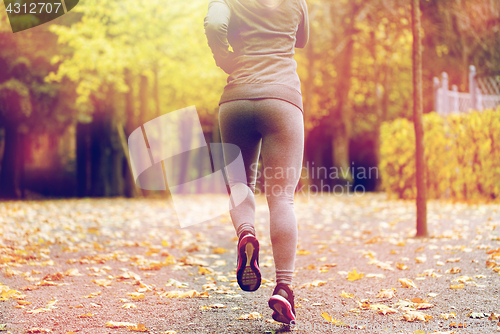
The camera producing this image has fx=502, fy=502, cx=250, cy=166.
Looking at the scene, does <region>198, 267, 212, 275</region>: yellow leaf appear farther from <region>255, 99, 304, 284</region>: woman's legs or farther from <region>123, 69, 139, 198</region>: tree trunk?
<region>123, 69, 139, 198</region>: tree trunk

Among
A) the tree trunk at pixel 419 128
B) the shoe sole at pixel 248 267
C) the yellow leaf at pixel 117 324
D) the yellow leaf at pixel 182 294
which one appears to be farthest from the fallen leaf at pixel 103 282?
the tree trunk at pixel 419 128

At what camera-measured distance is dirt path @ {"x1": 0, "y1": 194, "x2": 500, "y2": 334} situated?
9.39 ft

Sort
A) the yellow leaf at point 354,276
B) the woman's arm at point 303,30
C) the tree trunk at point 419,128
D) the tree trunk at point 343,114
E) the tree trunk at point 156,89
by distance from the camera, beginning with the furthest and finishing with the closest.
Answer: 1. the tree trunk at point 343,114
2. the tree trunk at point 156,89
3. the tree trunk at point 419,128
4. the yellow leaf at point 354,276
5. the woman's arm at point 303,30

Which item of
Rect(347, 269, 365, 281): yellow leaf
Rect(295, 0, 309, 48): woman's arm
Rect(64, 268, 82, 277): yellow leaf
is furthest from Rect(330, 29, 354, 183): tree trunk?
Rect(295, 0, 309, 48): woman's arm

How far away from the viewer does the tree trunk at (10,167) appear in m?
16.7

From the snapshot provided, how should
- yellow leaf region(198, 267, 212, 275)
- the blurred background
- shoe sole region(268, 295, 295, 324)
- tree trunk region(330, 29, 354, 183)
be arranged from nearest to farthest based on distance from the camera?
shoe sole region(268, 295, 295, 324)
yellow leaf region(198, 267, 212, 275)
the blurred background
tree trunk region(330, 29, 354, 183)

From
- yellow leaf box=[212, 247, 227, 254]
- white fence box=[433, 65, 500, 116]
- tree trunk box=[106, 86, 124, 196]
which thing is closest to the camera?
yellow leaf box=[212, 247, 227, 254]

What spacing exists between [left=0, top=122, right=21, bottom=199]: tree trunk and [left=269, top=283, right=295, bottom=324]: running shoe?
52.6ft

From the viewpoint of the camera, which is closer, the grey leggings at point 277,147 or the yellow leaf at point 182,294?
the grey leggings at point 277,147

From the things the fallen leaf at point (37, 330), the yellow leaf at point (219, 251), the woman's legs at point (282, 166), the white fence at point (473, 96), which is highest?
the white fence at point (473, 96)

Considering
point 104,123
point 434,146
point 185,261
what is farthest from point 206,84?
point 185,261

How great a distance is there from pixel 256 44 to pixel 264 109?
0.38 meters

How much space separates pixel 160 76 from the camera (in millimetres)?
17781

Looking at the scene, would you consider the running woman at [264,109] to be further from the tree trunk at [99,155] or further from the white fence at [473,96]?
the tree trunk at [99,155]
